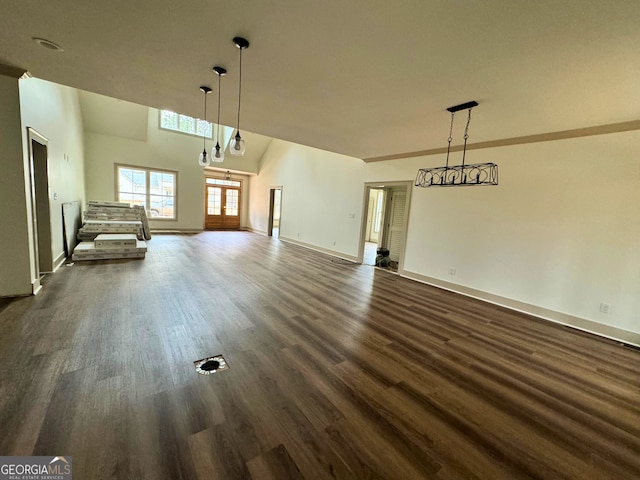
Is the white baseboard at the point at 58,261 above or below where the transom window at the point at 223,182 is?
below

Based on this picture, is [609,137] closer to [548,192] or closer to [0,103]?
[548,192]

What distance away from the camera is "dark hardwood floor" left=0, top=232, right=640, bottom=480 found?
4.34 feet

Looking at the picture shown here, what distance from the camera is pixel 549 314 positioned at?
11.7ft

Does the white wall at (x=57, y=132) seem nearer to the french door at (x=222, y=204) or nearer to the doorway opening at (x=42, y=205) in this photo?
the doorway opening at (x=42, y=205)

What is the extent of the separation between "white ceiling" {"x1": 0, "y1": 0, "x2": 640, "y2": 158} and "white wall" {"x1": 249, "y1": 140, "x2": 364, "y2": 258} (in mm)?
3299

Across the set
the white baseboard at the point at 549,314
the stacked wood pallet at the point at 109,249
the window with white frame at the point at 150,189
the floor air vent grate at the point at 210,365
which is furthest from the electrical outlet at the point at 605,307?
the window with white frame at the point at 150,189

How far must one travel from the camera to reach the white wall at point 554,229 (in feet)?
9.98

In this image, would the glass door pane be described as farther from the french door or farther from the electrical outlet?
the electrical outlet

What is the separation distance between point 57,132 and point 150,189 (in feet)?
14.9

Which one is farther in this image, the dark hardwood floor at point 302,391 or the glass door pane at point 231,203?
the glass door pane at point 231,203

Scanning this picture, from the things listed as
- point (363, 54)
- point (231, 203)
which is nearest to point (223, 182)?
point (231, 203)

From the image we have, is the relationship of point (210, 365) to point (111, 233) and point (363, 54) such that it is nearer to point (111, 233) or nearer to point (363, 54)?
point (363, 54)

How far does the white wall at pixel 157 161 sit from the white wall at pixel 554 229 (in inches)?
329

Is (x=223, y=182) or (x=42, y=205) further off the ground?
(x=223, y=182)
